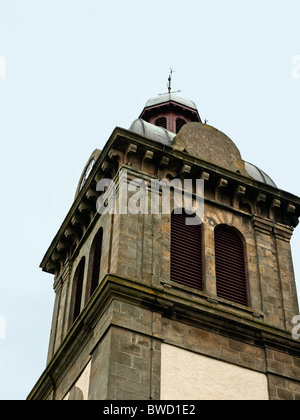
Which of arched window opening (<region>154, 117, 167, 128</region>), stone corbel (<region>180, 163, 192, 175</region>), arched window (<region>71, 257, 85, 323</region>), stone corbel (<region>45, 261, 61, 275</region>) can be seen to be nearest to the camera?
arched window (<region>71, 257, 85, 323</region>)

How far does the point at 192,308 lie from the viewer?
2942cm

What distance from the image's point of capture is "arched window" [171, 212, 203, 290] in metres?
31.5

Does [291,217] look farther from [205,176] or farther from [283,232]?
[205,176]

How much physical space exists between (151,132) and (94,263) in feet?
19.7

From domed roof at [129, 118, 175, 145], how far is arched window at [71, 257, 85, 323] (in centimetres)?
528

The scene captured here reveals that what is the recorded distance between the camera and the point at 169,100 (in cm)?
4509

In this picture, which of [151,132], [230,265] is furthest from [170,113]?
[230,265]

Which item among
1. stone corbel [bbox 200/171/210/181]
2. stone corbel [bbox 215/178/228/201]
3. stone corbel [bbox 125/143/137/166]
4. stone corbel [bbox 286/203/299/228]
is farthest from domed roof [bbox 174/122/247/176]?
stone corbel [bbox 125/143/137/166]

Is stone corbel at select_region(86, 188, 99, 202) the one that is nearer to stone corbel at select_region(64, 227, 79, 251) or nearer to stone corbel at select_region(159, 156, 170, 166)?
stone corbel at select_region(64, 227, 79, 251)

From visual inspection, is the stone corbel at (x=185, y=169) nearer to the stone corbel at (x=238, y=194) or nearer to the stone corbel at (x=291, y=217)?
the stone corbel at (x=238, y=194)

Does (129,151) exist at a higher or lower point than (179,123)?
lower
